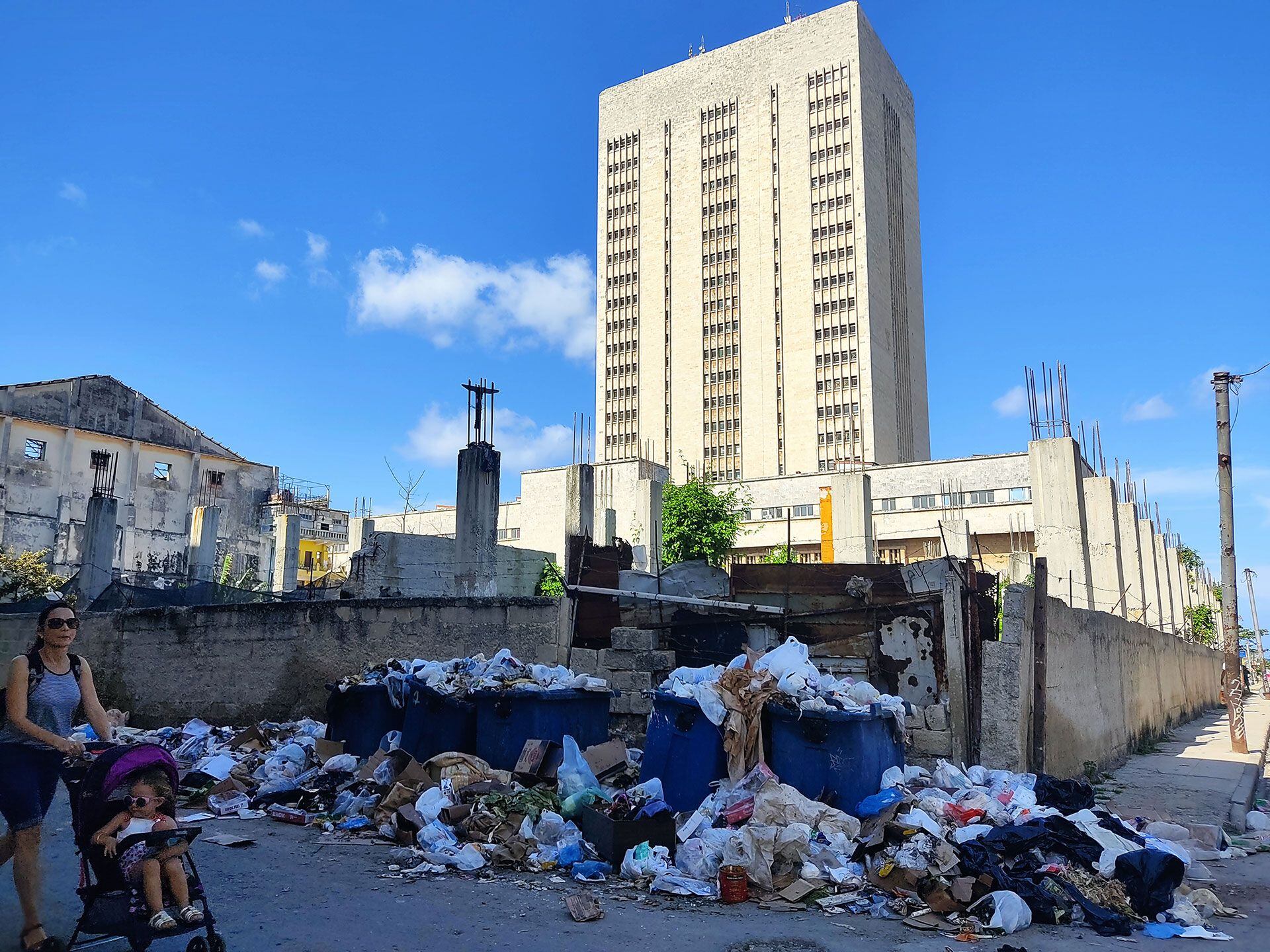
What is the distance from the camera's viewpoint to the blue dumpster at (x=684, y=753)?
20.5 feet

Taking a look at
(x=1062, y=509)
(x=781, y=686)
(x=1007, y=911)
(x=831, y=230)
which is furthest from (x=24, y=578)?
(x=831, y=230)

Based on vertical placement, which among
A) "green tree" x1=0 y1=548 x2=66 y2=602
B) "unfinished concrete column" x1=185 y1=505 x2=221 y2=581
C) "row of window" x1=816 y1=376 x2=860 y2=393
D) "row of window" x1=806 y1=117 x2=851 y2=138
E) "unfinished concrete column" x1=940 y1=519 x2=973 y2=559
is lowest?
"green tree" x1=0 y1=548 x2=66 y2=602

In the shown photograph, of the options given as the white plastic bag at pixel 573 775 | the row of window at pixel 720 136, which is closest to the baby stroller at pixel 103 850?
the white plastic bag at pixel 573 775

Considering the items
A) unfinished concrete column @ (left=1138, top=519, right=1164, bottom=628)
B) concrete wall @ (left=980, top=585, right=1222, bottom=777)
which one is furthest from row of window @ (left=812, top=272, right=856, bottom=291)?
concrete wall @ (left=980, top=585, right=1222, bottom=777)

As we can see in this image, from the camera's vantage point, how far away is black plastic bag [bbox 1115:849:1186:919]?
189 inches

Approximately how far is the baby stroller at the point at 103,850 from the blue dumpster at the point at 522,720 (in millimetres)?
3581

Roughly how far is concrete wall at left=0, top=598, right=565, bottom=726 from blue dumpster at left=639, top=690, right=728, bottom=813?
125 inches

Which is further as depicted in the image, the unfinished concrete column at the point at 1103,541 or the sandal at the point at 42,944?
the unfinished concrete column at the point at 1103,541

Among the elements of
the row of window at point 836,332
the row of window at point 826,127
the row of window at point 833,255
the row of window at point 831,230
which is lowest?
the row of window at point 836,332

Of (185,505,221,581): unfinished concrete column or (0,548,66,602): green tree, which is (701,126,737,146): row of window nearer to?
(185,505,221,581): unfinished concrete column

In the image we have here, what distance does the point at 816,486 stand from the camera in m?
45.7

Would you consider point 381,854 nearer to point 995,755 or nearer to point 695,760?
point 695,760

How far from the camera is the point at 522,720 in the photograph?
747 centimetres

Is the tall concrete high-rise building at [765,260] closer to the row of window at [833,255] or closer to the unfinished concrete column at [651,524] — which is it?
the row of window at [833,255]
